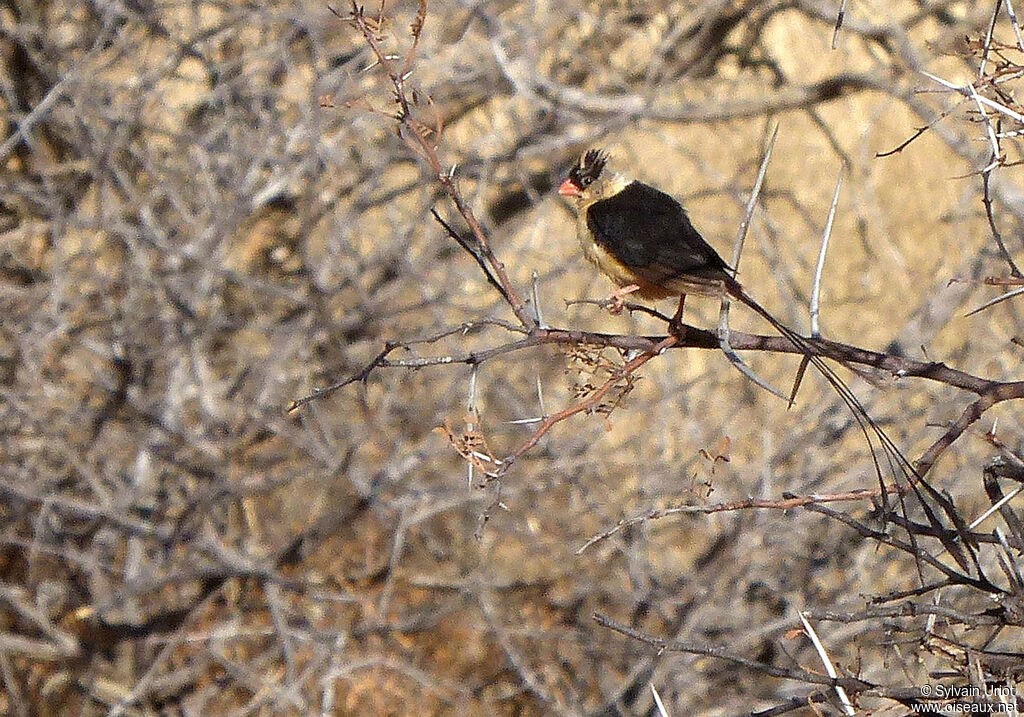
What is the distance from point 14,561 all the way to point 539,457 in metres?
2.88

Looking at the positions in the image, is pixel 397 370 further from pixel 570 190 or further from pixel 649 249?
pixel 649 249

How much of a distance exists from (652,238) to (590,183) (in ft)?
2.79

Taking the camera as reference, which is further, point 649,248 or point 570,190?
point 570,190

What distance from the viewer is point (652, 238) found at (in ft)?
12.6

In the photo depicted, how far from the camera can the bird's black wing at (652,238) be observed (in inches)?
144

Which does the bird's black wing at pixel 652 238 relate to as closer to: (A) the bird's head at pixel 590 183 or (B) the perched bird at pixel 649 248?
(B) the perched bird at pixel 649 248

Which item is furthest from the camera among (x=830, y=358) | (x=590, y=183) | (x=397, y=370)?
(x=397, y=370)

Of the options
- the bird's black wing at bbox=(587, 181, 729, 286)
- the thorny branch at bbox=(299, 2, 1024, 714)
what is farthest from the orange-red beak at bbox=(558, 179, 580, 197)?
the thorny branch at bbox=(299, 2, 1024, 714)

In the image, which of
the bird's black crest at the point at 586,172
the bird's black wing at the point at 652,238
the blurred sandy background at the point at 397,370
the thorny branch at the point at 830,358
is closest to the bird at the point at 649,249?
the bird's black wing at the point at 652,238

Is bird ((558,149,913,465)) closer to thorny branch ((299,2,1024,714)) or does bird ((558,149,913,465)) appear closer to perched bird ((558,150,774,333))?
perched bird ((558,150,774,333))

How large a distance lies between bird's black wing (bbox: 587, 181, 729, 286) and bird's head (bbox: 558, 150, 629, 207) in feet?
0.86

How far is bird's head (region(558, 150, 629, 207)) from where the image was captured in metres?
4.60

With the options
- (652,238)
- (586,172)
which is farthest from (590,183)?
(652,238)

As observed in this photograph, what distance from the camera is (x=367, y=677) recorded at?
22.2 feet
